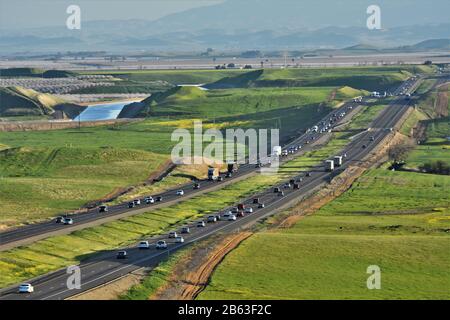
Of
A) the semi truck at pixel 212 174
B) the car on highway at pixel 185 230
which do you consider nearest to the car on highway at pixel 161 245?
the car on highway at pixel 185 230

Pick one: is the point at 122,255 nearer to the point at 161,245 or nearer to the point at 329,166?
the point at 161,245

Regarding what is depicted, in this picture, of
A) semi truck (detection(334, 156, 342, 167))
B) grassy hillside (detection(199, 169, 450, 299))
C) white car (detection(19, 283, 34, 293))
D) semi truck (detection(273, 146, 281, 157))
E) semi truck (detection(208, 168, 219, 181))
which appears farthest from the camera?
semi truck (detection(273, 146, 281, 157))

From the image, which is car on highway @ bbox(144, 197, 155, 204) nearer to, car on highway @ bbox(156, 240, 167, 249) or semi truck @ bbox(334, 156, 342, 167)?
car on highway @ bbox(156, 240, 167, 249)

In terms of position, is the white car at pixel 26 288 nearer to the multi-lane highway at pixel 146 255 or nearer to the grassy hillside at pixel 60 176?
the multi-lane highway at pixel 146 255

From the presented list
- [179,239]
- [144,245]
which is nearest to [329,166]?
[179,239]

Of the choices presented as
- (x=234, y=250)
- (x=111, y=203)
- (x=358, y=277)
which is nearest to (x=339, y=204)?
(x=111, y=203)

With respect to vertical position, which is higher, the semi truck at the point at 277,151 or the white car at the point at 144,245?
the white car at the point at 144,245

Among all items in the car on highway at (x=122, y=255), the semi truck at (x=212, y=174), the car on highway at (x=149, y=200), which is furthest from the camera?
the semi truck at (x=212, y=174)

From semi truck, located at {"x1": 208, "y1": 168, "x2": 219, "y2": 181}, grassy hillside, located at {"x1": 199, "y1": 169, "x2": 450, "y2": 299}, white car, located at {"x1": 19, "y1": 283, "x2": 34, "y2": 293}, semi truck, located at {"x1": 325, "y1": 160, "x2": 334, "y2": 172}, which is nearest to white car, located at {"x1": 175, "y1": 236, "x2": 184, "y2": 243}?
grassy hillside, located at {"x1": 199, "y1": 169, "x2": 450, "y2": 299}

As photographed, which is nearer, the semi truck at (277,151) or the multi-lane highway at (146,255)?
the multi-lane highway at (146,255)
